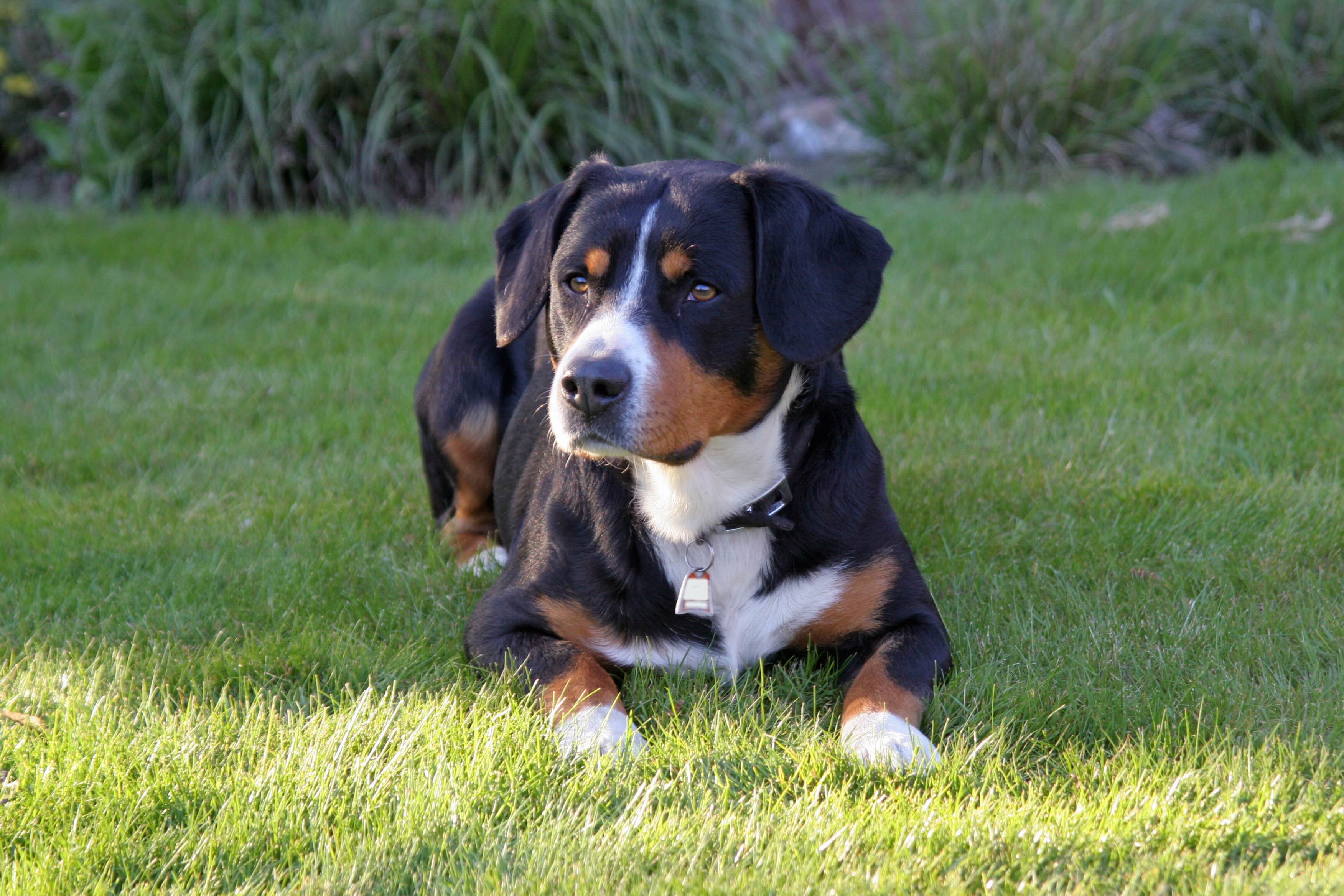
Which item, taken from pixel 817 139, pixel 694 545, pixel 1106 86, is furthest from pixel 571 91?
pixel 694 545

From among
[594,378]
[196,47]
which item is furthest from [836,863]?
[196,47]

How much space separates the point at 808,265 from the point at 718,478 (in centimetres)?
55

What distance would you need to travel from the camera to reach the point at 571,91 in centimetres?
866

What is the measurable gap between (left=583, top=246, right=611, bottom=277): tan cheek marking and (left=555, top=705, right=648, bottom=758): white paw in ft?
3.24

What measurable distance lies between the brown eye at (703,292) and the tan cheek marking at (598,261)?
205 mm

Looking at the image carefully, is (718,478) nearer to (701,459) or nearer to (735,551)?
(701,459)

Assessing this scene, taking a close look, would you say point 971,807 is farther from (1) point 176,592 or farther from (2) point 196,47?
(2) point 196,47

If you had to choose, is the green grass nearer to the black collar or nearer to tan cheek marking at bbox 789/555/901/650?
tan cheek marking at bbox 789/555/901/650

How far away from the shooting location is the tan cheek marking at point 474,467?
14.3 feet

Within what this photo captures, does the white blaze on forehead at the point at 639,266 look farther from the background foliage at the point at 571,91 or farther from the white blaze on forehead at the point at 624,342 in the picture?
the background foliage at the point at 571,91

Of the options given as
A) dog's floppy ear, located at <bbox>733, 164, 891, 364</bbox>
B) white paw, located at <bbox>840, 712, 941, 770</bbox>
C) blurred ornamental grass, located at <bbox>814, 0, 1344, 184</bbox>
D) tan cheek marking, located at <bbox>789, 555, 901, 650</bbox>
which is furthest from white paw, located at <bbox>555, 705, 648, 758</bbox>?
blurred ornamental grass, located at <bbox>814, 0, 1344, 184</bbox>

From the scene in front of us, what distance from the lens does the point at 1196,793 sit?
2.48 metres

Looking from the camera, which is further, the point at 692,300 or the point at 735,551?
the point at 735,551

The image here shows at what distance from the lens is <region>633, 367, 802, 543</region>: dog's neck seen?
306 cm
